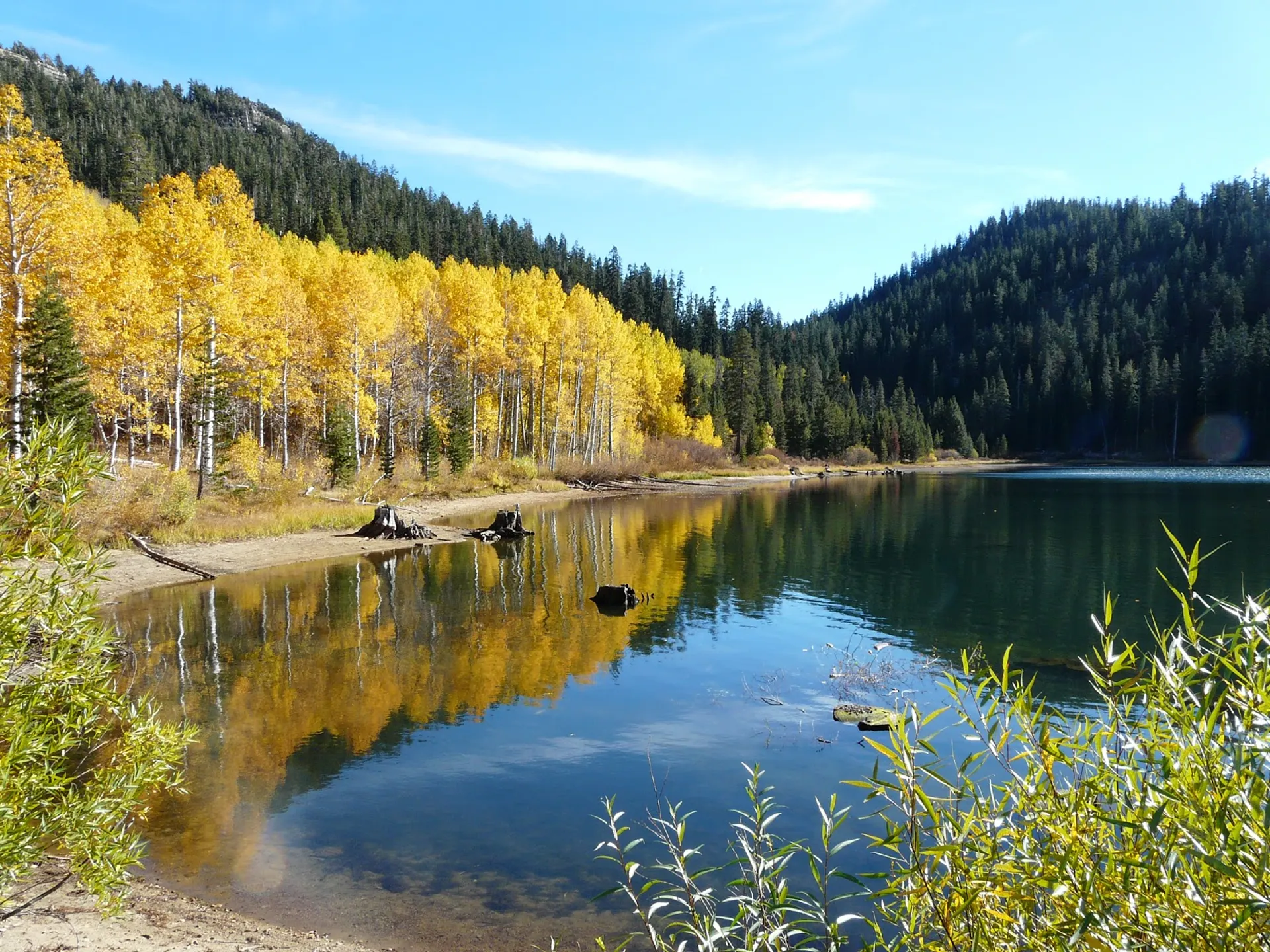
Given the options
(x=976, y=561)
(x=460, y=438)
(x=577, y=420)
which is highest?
(x=577, y=420)

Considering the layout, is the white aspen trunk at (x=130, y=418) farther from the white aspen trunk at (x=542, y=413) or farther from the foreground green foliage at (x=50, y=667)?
the white aspen trunk at (x=542, y=413)

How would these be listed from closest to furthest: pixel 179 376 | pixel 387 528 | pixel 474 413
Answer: pixel 179 376 < pixel 387 528 < pixel 474 413

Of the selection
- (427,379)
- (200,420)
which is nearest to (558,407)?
(427,379)

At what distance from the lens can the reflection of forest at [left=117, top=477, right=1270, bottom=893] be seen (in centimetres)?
1106

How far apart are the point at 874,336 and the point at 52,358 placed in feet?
617

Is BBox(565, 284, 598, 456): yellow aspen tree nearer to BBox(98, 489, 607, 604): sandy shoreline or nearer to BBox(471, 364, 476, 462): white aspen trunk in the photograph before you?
BBox(471, 364, 476, 462): white aspen trunk

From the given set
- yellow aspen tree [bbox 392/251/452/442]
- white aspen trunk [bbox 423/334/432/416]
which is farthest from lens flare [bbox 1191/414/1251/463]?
white aspen trunk [bbox 423/334/432/416]

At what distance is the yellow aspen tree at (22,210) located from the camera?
859 inches

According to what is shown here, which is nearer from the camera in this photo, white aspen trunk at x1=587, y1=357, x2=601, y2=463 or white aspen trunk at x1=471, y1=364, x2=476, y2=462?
white aspen trunk at x1=471, y1=364, x2=476, y2=462

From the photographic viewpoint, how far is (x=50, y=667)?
11.7ft

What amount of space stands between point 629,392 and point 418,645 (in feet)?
166

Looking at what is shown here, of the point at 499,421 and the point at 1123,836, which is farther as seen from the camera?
the point at 499,421

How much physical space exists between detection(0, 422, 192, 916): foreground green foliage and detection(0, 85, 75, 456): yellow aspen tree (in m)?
22.9

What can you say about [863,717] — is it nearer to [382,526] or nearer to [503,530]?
[503,530]
